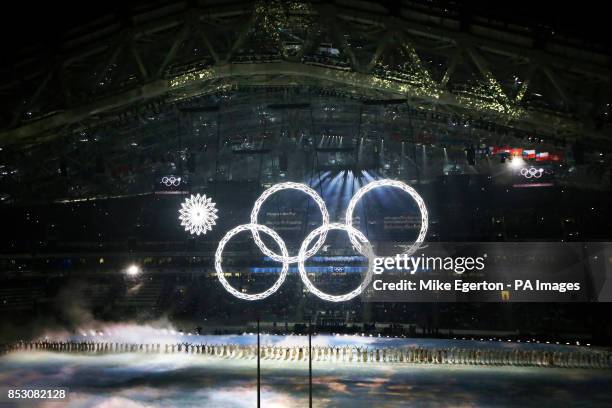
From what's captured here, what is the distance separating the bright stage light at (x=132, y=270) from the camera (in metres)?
47.0

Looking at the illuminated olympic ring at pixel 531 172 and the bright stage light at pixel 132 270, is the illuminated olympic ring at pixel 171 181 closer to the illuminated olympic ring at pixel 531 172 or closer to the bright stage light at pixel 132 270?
the bright stage light at pixel 132 270

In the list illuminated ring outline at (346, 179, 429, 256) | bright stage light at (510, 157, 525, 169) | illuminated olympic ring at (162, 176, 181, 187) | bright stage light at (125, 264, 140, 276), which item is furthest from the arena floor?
bright stage light at (510, 157, 525, 169)

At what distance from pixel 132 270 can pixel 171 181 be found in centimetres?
1502

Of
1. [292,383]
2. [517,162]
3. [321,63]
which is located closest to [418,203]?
[321,63]

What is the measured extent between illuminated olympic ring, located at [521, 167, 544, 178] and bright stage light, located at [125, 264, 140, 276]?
87.0 ft

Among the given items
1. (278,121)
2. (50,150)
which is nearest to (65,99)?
(50,150)

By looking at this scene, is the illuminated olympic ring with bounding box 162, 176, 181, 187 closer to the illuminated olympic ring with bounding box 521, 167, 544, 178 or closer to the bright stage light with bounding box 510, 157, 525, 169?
the illuminated olympic ring with bounding box 521, 167, 544, 178

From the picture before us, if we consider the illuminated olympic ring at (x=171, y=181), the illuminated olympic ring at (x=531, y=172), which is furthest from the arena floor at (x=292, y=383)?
the illuminated olympic ring at (x=531, y=172)

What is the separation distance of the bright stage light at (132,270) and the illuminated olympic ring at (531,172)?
2652 cm

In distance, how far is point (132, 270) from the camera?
47.1m

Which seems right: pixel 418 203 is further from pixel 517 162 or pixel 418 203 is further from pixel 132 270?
pixel 132 270

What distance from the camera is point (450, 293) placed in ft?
131

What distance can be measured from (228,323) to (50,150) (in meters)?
16.4

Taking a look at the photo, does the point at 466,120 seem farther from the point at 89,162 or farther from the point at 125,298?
the point at 125,298
